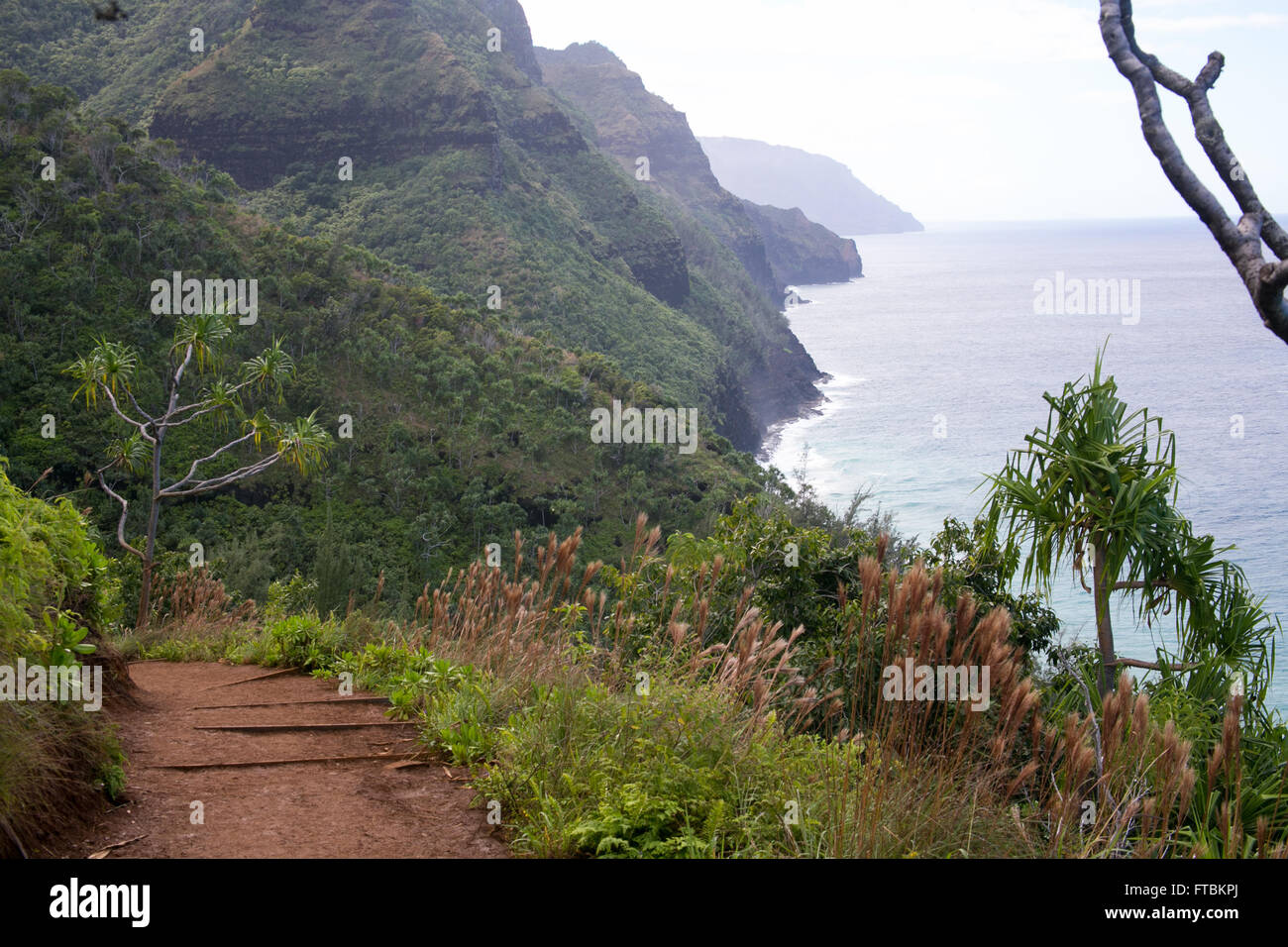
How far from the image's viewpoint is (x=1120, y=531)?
5.71 m

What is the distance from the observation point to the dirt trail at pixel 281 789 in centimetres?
336

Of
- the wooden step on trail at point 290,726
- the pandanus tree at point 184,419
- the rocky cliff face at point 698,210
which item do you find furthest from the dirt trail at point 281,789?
the rocky cliff face at point 698,210

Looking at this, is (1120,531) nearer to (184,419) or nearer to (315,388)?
(184,419)

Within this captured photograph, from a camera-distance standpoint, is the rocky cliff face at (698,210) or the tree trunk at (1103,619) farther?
the rocky cliff face at (698,210)

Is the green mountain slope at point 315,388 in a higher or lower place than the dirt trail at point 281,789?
higher

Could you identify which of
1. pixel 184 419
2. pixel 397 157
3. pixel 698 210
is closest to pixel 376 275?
pixel 397 157

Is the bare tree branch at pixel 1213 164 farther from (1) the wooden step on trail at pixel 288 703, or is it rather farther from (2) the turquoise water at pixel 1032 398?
(2) the turquoise water at pixel 1032 398

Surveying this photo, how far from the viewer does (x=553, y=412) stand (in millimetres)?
40531

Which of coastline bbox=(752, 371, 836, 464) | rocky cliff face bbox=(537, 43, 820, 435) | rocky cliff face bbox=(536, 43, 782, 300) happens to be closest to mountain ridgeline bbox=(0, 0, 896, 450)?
coastline bbox=(752, 371, 836, 464)

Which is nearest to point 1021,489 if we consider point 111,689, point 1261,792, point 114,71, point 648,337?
point 1261,792

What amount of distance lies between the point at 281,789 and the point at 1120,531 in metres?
4.78

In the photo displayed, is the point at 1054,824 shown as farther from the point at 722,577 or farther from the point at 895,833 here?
the point at 722,577

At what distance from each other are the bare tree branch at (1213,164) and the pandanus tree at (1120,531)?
2023 mm

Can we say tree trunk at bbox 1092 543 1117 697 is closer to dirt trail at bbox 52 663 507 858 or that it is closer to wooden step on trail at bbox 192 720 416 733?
dirt trail at bbox 52 663 507 858
